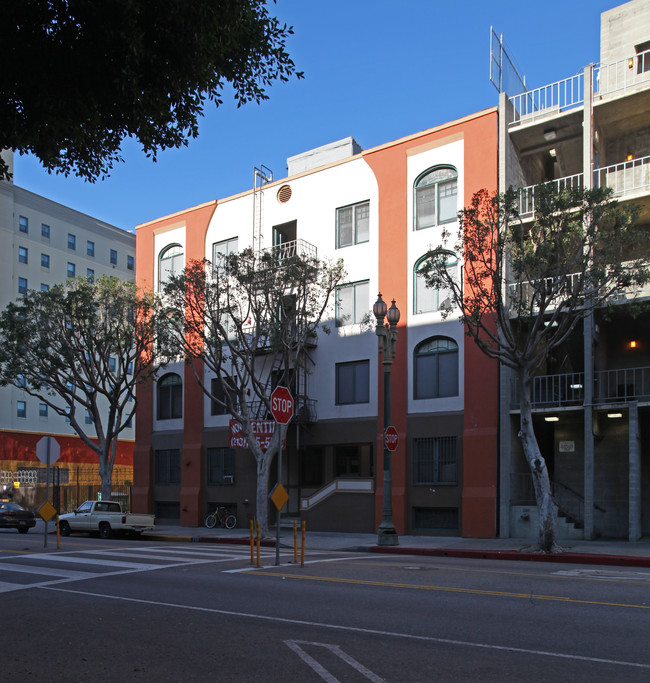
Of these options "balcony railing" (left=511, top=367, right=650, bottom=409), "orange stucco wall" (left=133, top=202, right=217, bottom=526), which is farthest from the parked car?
"balcony railing" (left=511, top=367, right=650, bottom=409)

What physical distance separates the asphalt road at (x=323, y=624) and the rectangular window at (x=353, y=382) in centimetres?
1428

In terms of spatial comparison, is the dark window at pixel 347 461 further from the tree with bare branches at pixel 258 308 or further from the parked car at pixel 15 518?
the parked car at pixel 15 518

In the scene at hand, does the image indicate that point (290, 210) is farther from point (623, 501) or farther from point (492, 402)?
point (623, 501)

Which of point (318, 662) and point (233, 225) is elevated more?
point (233, 225)

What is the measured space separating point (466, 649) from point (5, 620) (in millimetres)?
5635

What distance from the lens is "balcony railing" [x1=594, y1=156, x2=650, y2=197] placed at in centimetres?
2417

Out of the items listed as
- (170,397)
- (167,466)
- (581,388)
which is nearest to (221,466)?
(167,466)

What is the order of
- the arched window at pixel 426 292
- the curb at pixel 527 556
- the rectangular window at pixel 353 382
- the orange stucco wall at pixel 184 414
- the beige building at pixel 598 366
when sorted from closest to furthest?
1. the curb at pixel 527 556
2. the beige building at pixel 598 366
3. the arched window at pixel 426 292
4. the rectangular window at pixel 353 382
5. the orange stucco wall at pixel 184 414

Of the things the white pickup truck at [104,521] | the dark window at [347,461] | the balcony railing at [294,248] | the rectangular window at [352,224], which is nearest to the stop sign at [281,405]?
the dark window at [347,461]

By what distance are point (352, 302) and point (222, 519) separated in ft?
33.4

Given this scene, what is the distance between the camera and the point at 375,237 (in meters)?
28.9

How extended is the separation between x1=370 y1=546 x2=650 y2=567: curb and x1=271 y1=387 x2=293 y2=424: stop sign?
7051 millimetres

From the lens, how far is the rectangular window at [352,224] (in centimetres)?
2948

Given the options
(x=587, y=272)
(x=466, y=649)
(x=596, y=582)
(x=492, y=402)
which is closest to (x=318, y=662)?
(x=466, y=649)
